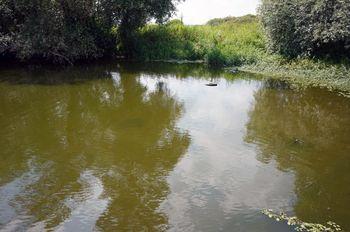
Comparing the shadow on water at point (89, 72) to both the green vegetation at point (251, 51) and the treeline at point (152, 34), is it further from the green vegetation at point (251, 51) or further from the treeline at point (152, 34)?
the green vegetation at point (251, 51)

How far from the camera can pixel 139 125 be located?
1304 centimetres

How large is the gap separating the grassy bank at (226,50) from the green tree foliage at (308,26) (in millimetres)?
789

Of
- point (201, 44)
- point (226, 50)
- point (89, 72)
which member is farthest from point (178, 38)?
point (89, 72)

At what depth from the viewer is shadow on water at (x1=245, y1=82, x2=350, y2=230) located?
8.66m

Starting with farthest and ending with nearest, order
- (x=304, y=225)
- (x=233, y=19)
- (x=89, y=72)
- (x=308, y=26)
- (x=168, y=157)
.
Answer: (x=233, y=19) < (x=308, y=26) < (x=89, y=72) < (x=168, y=157) < (x=304, y=225)

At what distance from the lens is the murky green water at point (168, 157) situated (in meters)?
7.97

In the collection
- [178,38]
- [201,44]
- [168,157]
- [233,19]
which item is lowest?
[168,157]

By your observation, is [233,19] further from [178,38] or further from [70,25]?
[70,25]

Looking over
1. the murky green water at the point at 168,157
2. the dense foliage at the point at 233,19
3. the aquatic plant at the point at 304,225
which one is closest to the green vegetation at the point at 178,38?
the murky green water at the point at 168,157

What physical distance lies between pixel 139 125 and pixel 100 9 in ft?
46.4

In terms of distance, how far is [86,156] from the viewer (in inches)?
417

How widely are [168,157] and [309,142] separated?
14.0ft

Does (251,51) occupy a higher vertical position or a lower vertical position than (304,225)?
higher

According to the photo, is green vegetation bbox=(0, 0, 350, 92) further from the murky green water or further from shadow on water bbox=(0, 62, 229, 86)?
the murky green water
